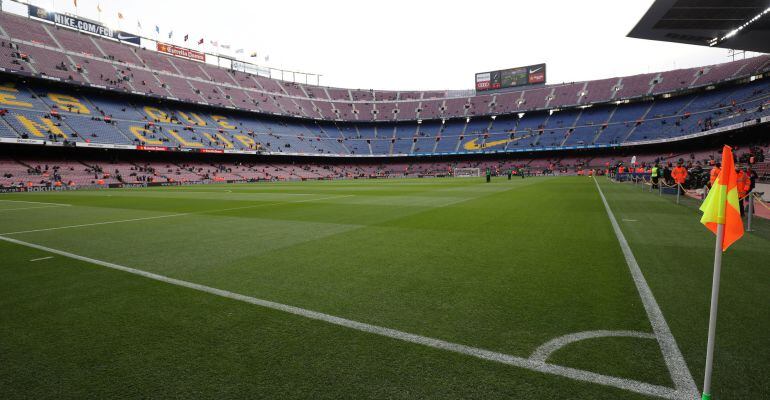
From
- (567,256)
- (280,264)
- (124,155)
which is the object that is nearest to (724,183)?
(567,256)

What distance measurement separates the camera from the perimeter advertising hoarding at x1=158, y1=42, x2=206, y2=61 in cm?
7319

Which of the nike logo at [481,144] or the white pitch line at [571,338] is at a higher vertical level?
the nike logo at [481,144]

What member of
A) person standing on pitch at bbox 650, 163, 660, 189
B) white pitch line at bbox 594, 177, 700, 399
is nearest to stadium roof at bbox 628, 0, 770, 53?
person standing on pitch at bbox 650, 163, 660, 189

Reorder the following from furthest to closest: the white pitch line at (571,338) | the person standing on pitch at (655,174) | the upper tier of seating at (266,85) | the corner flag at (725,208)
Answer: the upper tier of seating at (266,85) → the person standing on pitch at (655,174) → the white pitch line at (571,338) → the corner flag at (725,208)

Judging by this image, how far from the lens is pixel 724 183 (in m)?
2.32

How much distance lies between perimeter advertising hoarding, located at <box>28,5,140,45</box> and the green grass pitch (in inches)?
2998

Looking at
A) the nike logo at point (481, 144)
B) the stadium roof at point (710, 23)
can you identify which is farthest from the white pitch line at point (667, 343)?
the nike logo at point (481, 144)

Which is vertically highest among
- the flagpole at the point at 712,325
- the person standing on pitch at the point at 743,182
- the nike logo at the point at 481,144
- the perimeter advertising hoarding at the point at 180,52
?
the perimeter advertising hoarding at the point at 180,52

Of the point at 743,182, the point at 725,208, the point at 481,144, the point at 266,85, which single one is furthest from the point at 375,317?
the point at 266,85

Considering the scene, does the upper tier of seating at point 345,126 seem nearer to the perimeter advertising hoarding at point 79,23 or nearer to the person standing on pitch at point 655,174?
the perimeter advertising hoarding at point 79,23

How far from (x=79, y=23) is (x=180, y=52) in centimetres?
1678

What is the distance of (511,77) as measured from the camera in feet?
270

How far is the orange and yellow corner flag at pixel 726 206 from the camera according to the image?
90.4 inches

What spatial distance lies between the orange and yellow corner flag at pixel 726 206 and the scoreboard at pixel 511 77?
288ft
